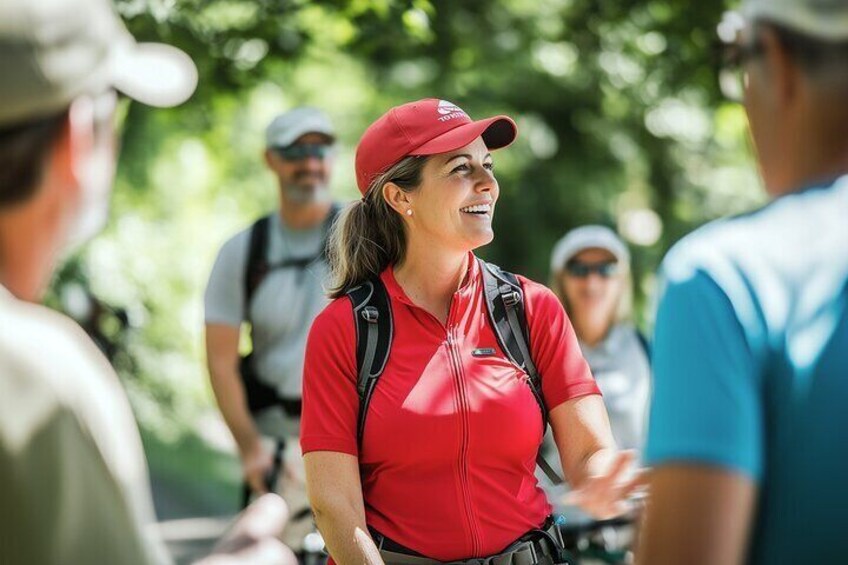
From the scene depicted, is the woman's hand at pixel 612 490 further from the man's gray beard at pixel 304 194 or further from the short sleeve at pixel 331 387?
the man's gray beard at pixel 304 194

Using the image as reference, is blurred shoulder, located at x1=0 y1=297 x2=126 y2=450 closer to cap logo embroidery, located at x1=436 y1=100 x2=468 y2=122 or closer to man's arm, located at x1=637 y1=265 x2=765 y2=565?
man's arm, located at x1=637 y1=265 x2=765 y2=565

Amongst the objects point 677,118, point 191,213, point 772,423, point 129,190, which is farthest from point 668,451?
point 191,213

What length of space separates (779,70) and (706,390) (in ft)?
1.81

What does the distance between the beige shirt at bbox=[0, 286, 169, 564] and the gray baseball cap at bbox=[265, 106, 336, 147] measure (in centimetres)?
515

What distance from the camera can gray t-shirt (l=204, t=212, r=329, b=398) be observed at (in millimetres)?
6535

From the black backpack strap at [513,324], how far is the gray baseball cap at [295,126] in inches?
123

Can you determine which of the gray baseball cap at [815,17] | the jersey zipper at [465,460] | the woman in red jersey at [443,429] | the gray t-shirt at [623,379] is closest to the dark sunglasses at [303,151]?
the gray t-shirt at [623,379]

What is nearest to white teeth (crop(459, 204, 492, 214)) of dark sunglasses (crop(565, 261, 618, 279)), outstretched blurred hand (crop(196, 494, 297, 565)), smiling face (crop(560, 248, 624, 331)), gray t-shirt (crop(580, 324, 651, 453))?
outstretched blurred hand (crop(196, 494, 297, 565))

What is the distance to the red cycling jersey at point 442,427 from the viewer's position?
12.5 feet

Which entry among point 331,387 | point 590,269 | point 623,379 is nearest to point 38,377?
point 331,387

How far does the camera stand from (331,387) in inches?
152

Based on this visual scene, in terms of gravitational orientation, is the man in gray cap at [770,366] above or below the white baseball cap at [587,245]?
above

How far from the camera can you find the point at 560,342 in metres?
4.02

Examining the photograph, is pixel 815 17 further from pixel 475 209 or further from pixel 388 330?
pixel 475 209
